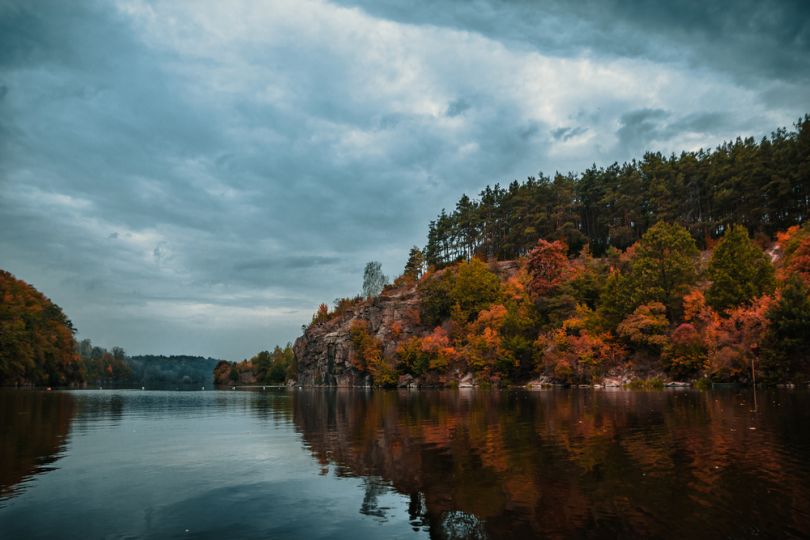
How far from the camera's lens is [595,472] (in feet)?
55.4

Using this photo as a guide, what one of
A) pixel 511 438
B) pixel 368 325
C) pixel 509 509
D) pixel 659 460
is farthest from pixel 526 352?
pixel 509 509

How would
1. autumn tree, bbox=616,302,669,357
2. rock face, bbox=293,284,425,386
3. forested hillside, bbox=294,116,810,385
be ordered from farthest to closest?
rock face, bbox=293,284,425,386
autumn tree, bbox=616,302,669,357
forested hillside, bbox=294,116,810,385

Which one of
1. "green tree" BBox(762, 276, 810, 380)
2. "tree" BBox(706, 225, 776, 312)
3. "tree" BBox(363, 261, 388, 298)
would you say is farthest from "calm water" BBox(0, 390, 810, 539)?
"tree" BBox(363, 261, 388, 298)

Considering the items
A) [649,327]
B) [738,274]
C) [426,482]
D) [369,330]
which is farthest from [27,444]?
[369,330]

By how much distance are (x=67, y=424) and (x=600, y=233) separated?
133234 millimetres

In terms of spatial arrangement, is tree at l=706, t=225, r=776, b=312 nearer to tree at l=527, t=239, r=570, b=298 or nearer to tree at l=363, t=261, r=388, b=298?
tree at l=527, t=239, r=570, b=298

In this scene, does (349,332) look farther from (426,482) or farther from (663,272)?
(426,482)

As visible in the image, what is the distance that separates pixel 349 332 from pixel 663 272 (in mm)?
88104

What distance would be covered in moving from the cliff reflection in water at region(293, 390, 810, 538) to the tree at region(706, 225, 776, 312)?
4741 cm

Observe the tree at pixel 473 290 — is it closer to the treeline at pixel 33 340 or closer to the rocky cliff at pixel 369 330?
the rocky cliff at pixel 369 330

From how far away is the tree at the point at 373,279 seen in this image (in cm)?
18725

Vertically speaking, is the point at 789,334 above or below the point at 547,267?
below

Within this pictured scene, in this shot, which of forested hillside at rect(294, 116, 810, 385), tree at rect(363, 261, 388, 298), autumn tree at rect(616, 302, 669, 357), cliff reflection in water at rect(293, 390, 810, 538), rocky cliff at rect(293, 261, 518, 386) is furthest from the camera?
tree at rect(363, 261, 388, 298)

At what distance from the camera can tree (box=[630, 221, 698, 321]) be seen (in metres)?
83.1
